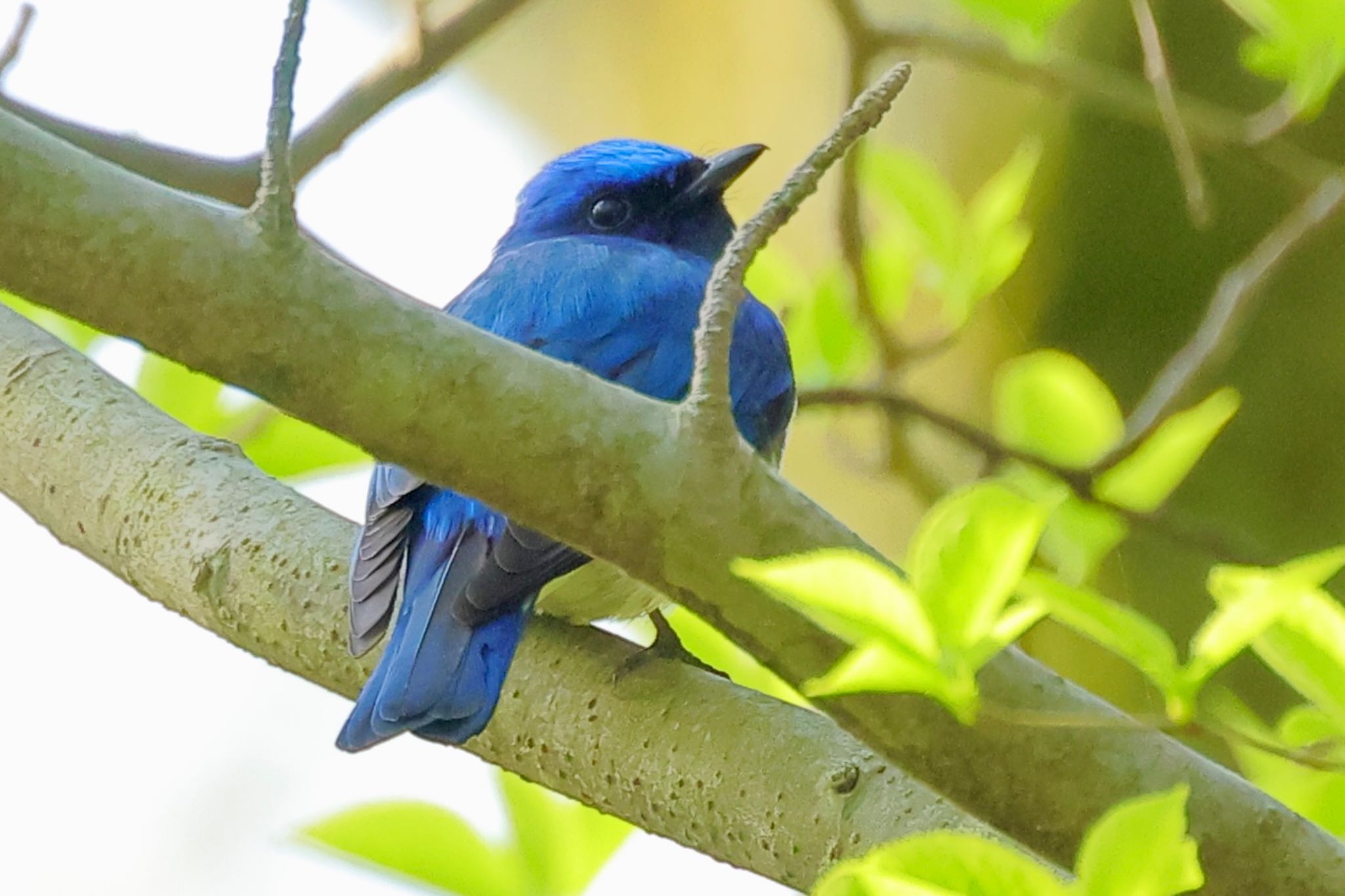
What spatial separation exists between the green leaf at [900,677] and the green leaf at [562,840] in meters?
0.75

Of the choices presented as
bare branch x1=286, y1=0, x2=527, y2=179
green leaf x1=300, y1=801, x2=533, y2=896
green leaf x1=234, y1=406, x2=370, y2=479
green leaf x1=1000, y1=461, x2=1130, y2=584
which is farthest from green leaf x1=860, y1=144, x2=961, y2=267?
green leaf x1=300, y1=801, x2=533, y2=896

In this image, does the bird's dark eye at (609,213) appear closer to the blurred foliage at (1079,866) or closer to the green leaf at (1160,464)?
the green leaf at (1160,464)

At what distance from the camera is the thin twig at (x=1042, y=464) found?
159 centimetres

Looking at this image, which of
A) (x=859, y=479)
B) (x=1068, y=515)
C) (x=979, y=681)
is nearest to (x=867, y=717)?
(x=979, y=681)

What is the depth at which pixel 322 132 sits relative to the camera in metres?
1.62

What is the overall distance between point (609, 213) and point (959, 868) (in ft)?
5.58

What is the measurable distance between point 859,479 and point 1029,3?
1.25m

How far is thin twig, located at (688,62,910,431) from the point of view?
35.7 inches

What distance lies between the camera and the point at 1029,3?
1.50 m

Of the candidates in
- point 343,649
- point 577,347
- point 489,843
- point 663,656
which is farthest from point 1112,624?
point 577,347

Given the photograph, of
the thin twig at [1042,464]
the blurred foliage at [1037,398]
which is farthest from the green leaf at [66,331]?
the thin twig at [1042,464]

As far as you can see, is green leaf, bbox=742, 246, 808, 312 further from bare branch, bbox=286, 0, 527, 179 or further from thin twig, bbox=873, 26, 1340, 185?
bare branch, bbox=286, 0, 527, 179

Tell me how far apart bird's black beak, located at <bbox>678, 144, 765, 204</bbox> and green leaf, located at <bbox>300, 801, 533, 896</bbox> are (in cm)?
110

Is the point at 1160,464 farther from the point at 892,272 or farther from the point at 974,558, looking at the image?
the point at 974,558
